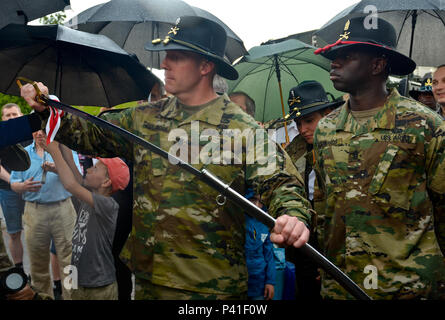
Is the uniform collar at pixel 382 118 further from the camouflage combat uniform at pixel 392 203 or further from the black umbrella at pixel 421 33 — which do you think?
the black umbrella at pixel 421 33

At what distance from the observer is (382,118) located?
317 centimetres

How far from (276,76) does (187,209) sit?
352cm

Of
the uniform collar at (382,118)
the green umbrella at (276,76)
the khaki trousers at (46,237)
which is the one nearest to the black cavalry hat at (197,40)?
the uniform collar at (382,118)

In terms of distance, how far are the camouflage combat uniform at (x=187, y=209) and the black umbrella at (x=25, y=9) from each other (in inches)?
38.9

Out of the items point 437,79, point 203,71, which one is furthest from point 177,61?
point 437,79

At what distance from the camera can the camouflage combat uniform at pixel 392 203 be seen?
116 inches

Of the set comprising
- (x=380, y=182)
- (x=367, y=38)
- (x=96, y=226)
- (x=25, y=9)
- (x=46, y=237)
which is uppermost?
(x=25, y=9)

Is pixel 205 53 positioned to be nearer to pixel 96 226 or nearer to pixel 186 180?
pixel 186 180

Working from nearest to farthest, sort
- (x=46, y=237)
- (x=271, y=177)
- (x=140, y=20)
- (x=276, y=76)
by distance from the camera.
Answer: (x=271, y=177)
(x=140, y=20)
(x=46, y=237)
(x=276, y=76)

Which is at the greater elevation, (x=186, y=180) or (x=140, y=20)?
(x=140, y=20)

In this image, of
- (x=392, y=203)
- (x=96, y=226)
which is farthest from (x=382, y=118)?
(x=96, y=226)

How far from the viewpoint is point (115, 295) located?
4133 mm

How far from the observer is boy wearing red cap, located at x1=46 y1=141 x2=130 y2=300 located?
397 cm
